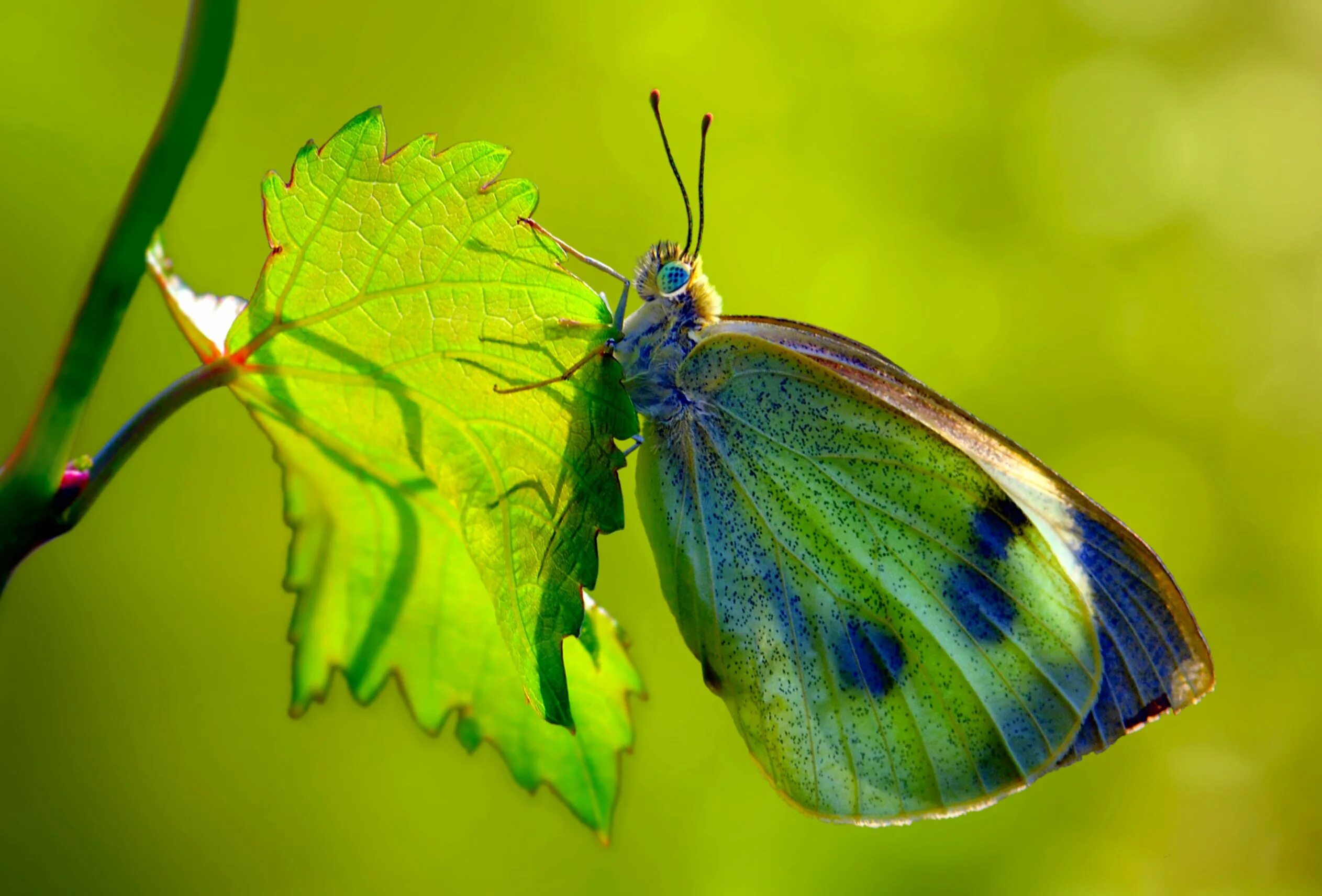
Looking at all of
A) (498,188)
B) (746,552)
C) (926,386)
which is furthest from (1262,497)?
(498,188)

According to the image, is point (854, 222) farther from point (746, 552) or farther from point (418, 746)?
point (418, 746)

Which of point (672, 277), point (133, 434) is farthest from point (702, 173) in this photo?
point (133, 434)

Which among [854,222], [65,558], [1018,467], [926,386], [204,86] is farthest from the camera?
[854,222]

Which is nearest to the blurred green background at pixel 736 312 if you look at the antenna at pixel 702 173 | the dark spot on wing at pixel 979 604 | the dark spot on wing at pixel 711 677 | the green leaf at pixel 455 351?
the antenna at pixel 702 173

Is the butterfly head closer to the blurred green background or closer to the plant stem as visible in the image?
A: the blurred green background

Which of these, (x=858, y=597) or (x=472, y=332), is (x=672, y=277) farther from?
(x=472, y=332)

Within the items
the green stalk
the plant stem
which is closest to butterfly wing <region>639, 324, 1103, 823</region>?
the plant stem
